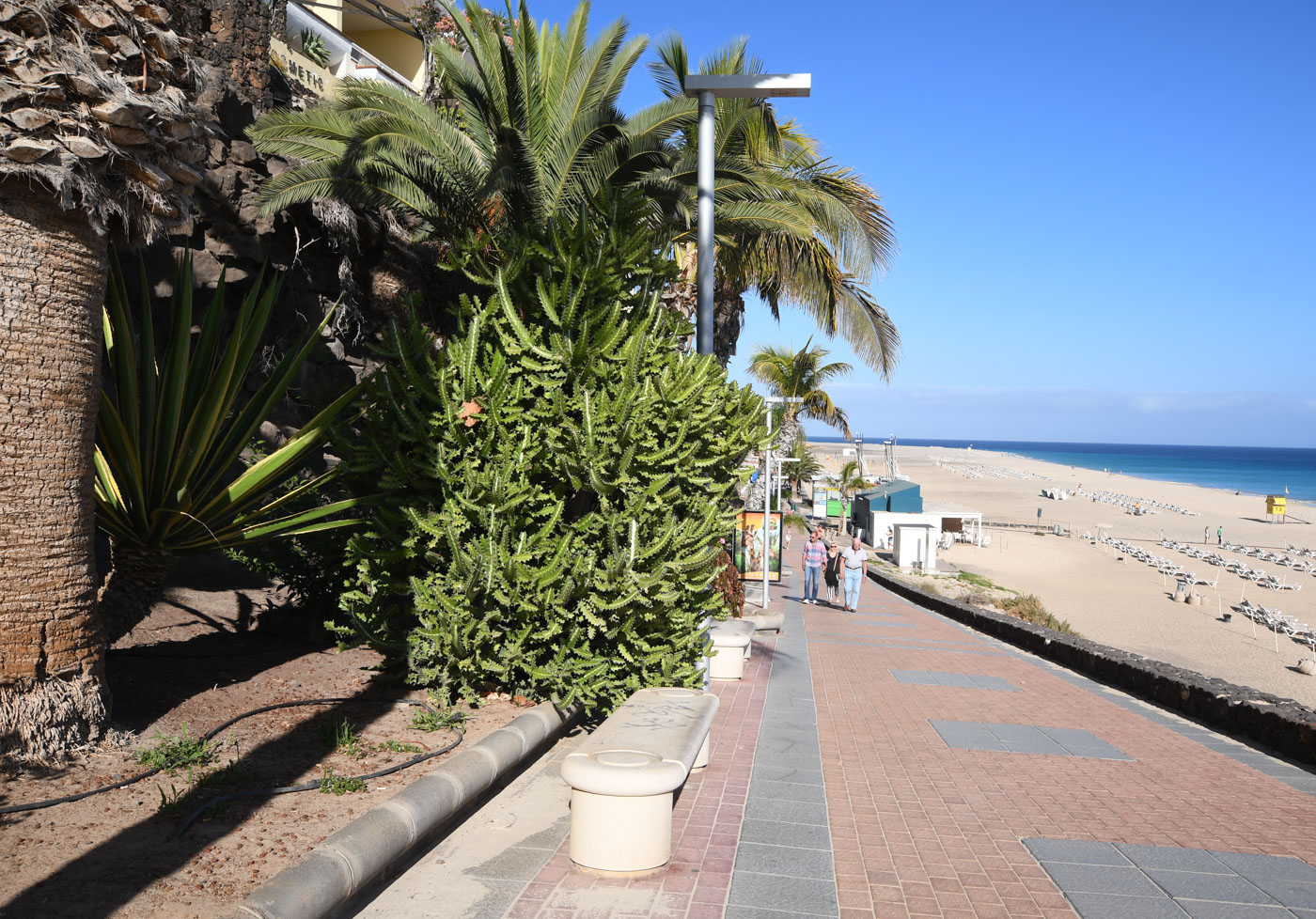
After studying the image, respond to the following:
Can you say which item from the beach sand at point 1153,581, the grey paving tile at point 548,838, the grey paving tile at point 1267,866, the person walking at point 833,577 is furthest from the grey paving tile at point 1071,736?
the person walking at point 833,577

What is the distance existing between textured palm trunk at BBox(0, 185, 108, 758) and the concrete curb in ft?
5.86

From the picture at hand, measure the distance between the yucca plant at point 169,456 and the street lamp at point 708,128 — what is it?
3.95m

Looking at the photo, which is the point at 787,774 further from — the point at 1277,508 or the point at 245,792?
the point at 1277,508

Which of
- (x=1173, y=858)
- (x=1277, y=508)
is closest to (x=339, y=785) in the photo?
(x=1173, y=858)

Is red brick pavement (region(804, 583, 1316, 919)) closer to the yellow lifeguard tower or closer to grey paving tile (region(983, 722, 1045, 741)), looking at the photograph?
grey paving tile (region(983, 722, 1045, 741))

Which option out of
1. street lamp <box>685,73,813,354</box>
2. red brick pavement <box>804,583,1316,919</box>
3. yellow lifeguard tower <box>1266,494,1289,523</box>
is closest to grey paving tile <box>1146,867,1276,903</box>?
red brick pavement <box>804,583,1316,919</box>

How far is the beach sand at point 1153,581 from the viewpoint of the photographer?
19688mm

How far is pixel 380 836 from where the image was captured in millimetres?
4000

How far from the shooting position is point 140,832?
4.09 metres

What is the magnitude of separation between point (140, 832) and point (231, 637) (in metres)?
4.08

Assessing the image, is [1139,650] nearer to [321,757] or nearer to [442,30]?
[321,757]

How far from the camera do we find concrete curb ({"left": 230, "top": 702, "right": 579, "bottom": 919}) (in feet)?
11.0

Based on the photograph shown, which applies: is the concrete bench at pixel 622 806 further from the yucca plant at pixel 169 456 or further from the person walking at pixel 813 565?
the person walking at pixel 813 565

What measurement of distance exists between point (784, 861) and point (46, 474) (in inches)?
169
